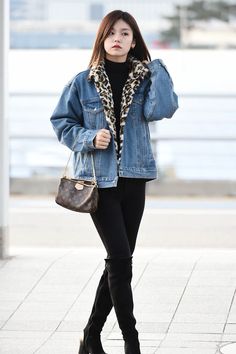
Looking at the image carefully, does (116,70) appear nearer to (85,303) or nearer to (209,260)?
(85,303)

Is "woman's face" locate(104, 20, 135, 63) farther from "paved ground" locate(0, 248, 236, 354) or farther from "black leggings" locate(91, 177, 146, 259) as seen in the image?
"paved ground" locate(0, 248, 236, 354)

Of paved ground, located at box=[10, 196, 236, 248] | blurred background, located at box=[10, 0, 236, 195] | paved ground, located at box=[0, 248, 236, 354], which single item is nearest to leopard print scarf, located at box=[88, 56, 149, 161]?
paved ground, located at box=[0, 248, 236, 354]

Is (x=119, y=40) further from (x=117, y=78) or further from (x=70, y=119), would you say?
(x=70, y=119)

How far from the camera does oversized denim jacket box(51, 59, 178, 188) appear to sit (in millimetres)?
4965

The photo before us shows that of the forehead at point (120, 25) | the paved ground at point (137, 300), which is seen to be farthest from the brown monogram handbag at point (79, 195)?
the paved ground at point (137, 300)

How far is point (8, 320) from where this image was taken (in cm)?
624

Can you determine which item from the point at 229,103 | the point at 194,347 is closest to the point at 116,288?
the point at 194,347

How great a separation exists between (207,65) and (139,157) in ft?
38.0

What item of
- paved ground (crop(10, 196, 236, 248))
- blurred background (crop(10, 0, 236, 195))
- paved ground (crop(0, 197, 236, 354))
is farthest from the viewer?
blurred background (crop(10, 0, 236, 195))

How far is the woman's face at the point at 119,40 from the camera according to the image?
196 inches

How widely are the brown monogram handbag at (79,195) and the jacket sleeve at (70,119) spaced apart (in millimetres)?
131

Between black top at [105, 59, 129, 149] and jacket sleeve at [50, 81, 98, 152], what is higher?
black top at [105, 59, 129, 149]

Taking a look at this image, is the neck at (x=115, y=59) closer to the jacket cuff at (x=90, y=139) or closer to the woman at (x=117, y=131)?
the woman at (x=117, y=131)

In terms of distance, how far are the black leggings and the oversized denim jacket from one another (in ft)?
0.18
